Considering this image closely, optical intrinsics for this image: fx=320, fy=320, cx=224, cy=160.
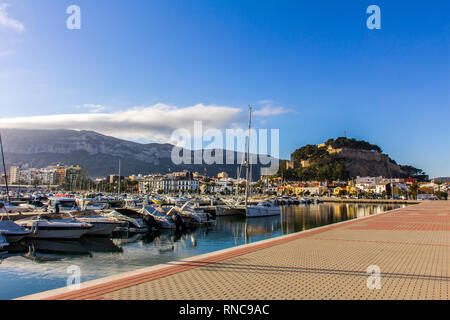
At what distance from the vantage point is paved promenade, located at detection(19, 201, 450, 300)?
6.82 meters

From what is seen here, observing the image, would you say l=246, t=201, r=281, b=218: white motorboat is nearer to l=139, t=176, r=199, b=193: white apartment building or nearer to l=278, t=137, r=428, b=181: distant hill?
l=139, t=176, r=199, b=193: white apartment building

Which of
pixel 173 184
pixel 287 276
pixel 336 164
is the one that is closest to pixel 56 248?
pixel 287 276

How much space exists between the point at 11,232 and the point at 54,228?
2669 millimetres

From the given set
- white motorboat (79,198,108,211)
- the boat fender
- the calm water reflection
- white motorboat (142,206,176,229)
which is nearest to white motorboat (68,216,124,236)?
the calm water reflection

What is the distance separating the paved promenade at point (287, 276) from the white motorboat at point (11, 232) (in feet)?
45.2

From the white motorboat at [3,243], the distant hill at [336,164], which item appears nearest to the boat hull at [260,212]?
the white motorboat at [3,243]

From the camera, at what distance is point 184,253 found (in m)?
17.5

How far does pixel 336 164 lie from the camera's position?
6905 inches

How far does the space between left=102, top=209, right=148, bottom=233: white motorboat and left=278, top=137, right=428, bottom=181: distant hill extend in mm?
148917

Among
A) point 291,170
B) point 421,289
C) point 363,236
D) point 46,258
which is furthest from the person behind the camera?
point 291,170

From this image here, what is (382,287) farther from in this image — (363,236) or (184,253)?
(184,253)

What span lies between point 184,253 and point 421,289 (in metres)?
12.4

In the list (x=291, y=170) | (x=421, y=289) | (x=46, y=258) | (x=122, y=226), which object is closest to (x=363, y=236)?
(x=421, y=289)
